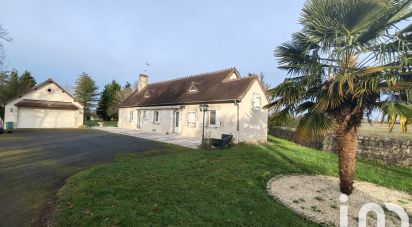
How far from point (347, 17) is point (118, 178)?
297 inches

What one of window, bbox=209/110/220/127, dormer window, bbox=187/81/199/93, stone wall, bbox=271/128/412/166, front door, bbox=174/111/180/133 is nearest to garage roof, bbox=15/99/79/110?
front door, bbox=174/111/180/133

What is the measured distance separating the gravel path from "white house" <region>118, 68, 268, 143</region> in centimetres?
923

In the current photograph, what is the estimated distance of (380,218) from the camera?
5.55 meters

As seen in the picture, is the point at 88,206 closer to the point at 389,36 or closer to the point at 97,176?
the point at 97,176

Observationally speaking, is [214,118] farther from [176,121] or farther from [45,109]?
[45,109]

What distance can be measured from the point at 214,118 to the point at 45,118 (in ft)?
69.7

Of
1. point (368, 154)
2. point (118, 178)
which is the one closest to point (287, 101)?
point (118, 178)

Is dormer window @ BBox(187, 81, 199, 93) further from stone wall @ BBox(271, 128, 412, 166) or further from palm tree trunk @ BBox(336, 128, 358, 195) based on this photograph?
palm tree trunk @ BBox(336, 128, 358, 195)

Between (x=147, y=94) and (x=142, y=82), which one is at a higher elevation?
(x=142, y=82)

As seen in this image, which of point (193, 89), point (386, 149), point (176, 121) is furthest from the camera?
point (193, 89)

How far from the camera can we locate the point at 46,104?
2745 cm

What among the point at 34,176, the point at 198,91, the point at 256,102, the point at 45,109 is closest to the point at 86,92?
the point at 45,109

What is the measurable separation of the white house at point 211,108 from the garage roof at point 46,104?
9051 millimetres

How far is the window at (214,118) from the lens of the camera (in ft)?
60.1
